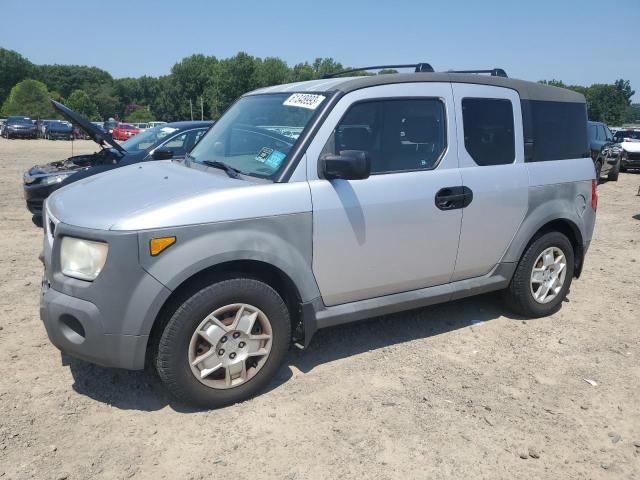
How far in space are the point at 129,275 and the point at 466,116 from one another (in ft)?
8.60

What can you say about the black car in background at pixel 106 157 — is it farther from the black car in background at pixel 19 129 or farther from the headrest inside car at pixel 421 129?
the black car in background at pixel 19 129

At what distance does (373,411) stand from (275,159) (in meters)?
1.67

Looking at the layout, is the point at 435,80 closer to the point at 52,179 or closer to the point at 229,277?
the point at 229,277

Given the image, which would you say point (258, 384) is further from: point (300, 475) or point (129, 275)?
point (129, 275)

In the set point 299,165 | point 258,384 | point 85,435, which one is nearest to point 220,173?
point 299,165

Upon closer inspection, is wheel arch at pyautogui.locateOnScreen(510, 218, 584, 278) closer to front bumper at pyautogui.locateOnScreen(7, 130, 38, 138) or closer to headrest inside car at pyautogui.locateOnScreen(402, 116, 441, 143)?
headrest inside car at pyautogui.locateOnScreen(402, 116, 441, 143)

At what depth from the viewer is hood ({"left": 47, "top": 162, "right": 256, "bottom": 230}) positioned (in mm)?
2828

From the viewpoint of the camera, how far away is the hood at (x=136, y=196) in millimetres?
2828

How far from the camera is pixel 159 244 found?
9.17 ft

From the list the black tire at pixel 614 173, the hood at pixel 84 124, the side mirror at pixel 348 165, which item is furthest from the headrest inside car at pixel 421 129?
the black tire at pixel 614 173

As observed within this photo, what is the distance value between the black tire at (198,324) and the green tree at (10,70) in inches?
4975

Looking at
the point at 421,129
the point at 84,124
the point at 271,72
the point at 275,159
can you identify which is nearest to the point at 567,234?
the point at 421,129

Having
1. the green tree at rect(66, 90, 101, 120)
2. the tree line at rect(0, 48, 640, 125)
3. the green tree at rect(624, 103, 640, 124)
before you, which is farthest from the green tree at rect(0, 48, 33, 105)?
the green tree at rect(624, 103, 640, 124)

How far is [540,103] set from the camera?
4.41 meters
